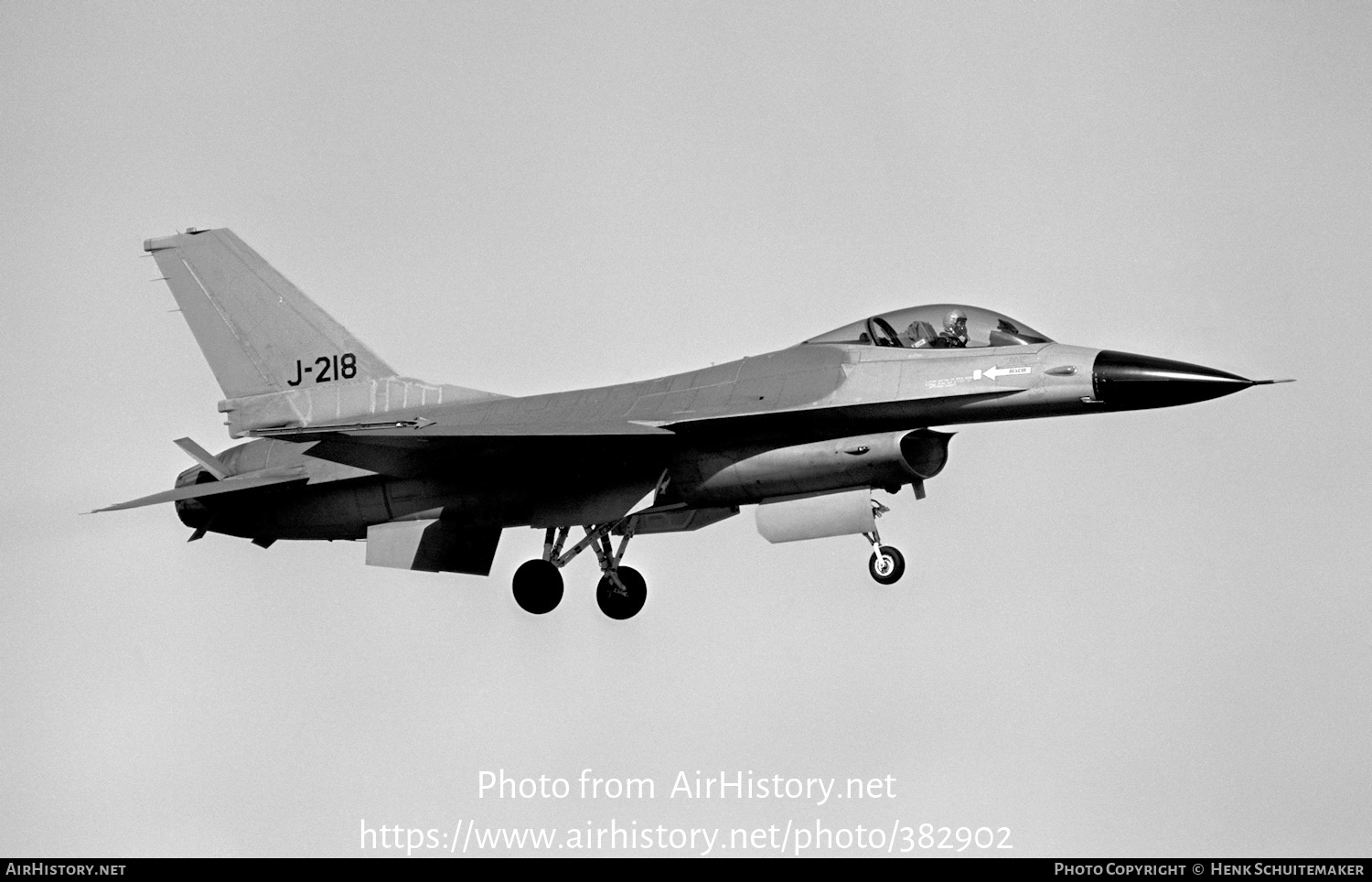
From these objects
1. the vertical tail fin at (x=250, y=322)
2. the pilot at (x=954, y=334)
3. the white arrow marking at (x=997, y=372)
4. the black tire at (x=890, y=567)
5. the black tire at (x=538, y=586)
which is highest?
the vertical tail fin at (x=250, y=322)

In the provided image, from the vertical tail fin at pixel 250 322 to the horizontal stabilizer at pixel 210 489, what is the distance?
74.3 inches

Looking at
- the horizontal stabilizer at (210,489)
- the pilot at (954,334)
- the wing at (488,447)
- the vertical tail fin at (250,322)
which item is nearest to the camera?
the pilot at (954,334)

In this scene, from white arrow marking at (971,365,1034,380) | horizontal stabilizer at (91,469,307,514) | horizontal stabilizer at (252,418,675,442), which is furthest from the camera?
horizontal stabilizer at (91,469,307,514)

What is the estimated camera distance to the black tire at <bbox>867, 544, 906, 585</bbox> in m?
17.7

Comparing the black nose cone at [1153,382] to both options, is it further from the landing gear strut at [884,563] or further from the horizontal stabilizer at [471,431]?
the horizontal stabilizer at [471,431]

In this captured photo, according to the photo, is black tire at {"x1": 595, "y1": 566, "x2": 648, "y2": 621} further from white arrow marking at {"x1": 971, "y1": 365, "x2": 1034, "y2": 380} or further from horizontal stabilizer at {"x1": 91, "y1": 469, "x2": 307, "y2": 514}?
white arrow marking at {"x1": 971, "y1": 365, "x2": 1034, "y2": 380}

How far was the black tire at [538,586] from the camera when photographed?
19516 millimetres

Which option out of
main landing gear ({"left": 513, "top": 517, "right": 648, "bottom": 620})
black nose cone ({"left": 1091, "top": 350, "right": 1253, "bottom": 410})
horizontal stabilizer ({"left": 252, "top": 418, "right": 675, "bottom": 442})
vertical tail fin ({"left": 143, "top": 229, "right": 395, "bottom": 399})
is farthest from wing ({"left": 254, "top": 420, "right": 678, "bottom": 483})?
black nose cone ({"left": 1091, "top": 350, "right": 1253, "bottom": 410})

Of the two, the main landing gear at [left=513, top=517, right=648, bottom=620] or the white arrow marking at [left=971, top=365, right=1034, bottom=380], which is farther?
the main landing gear at [left=513, top=517, right=648, bottom=620]

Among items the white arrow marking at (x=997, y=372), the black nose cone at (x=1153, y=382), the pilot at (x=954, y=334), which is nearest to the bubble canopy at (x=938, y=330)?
the pilot at (x=954, y=334)

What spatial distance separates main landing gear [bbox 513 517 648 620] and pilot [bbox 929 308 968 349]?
393cm

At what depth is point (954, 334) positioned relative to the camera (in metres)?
17.5

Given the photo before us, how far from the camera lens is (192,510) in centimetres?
2002
